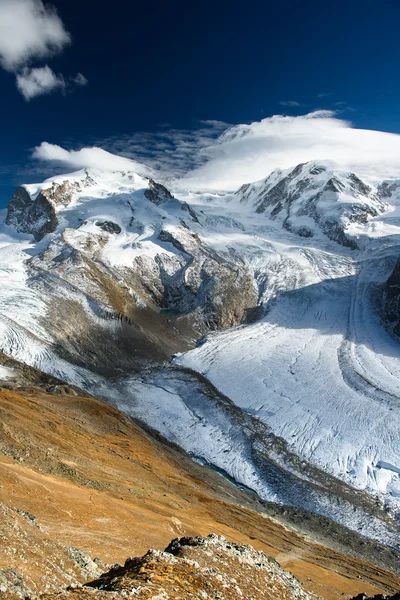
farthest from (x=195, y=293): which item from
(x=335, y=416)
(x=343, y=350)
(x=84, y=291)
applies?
(x=335, y=416)

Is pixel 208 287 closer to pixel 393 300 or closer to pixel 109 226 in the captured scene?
pixel 109 226

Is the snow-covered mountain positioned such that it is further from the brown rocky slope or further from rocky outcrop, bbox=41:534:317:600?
rocky outcrop, bbox=41:534:317:600

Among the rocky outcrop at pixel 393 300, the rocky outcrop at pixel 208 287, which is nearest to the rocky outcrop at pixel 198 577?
the rocky outcrop at pixel 208 287

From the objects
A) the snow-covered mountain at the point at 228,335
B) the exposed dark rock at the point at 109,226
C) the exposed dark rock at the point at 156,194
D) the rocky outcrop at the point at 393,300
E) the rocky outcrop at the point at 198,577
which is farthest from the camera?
the exposed dark rock at the point at 156,194

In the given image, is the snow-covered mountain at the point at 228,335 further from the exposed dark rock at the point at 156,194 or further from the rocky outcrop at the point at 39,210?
the exposed dark rock at the point at 156,194

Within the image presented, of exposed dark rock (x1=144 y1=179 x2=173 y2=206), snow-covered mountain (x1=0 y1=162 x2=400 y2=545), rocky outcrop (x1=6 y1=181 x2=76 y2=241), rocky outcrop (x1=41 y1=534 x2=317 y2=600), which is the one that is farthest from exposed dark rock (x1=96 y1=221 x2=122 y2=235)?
rocky outcrop (x1=41 y1=534 x2=317 y2=600)

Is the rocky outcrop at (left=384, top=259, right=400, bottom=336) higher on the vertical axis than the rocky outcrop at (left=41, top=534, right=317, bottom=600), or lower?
higher
